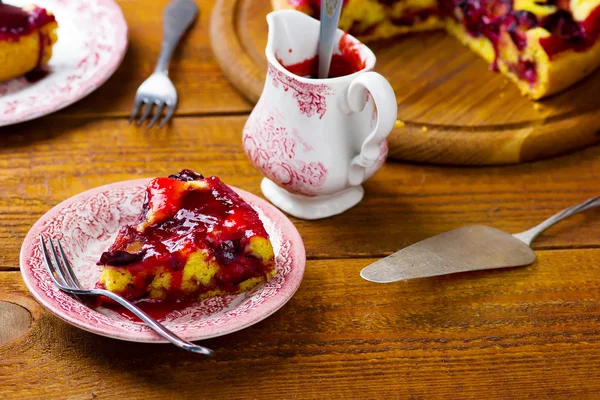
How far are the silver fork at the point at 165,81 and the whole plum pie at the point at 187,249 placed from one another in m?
0.58

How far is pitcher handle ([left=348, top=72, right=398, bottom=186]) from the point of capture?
1.40 m

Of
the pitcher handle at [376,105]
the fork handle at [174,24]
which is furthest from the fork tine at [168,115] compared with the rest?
the pitcher handle at [376,105]

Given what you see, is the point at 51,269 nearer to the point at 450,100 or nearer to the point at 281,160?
the point at 281,160

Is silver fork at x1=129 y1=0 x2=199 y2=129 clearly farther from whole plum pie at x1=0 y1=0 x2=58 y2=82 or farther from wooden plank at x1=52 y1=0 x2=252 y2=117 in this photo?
whole plum pie at x1=0 y1=0 x2=58 y2=82

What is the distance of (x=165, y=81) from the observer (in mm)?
→ 2010

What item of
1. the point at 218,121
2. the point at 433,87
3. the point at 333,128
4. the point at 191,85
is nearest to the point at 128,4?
the point at 191,85

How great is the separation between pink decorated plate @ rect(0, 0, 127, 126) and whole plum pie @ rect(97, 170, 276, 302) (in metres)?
0.60

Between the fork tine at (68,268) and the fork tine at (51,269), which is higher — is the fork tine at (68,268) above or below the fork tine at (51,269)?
below

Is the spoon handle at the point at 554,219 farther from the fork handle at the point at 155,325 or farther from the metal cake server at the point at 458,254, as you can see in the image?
the fork handle at the point at 155,325

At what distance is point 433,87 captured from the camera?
6.65 ft

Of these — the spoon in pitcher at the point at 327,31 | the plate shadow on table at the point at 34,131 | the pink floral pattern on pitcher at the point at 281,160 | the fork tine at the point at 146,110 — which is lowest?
the plate shadow on table at the point at 34,131

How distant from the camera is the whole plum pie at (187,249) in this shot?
4.15 ft

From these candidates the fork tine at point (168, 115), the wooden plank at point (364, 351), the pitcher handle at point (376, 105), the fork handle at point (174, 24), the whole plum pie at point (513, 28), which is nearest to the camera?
the wooden plank at point (364, 351)

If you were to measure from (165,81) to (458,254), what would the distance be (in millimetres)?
944
